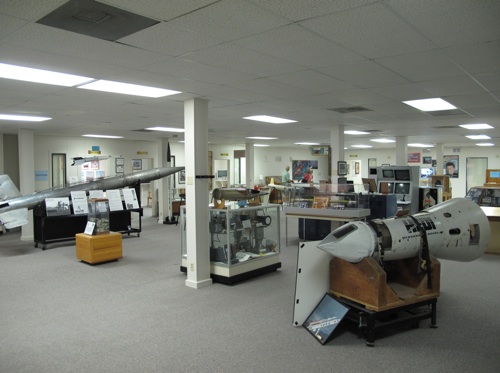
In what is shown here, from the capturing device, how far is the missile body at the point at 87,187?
327 inches

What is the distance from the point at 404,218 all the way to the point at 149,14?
3143mm

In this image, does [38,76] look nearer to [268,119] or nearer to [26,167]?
[268,119]

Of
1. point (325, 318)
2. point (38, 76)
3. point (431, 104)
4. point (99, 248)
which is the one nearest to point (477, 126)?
point (431, 104)

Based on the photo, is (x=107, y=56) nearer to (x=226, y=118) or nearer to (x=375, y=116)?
(x=226, y=118)

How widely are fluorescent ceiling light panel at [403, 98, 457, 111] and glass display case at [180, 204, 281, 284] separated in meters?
2.85

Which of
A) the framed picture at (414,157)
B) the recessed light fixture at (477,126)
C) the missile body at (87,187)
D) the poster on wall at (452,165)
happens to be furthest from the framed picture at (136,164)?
the poster on wall at (452,165)

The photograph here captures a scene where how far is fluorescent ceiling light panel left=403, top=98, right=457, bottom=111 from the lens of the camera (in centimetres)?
608

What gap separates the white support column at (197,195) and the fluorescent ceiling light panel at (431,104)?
10.8ft

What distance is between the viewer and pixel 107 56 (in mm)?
3549

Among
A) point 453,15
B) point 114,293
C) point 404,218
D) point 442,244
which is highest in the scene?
point 453,15

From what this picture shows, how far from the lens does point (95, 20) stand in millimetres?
2680

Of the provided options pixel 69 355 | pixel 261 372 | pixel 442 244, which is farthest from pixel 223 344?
pixel 442 244

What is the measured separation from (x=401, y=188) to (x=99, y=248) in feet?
24.6

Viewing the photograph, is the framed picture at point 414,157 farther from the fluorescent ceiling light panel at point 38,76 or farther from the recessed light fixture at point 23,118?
the fluorescent ceiling light panel at point 38,76
